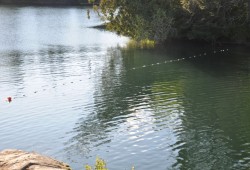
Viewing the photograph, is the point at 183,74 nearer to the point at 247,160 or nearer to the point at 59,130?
the point at 59,130

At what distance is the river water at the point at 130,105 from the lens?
28.1 metres

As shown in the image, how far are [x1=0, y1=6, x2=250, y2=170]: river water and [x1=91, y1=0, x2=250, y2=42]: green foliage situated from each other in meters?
2.80

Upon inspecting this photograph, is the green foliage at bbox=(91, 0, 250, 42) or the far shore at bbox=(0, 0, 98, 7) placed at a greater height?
the far shore at bbox=(0, 0, 98, 7)

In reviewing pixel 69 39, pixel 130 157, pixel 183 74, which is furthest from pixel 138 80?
pixel 69 39

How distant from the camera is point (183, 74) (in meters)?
53.7

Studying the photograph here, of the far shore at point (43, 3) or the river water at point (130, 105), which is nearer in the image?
the river water at point (130, 105)

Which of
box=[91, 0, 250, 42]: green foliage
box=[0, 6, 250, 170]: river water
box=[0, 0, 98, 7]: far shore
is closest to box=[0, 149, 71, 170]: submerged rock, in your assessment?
box=[0, 6, 250, 170]: river water

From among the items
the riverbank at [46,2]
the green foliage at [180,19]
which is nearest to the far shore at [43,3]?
the riverbank at [46,2]

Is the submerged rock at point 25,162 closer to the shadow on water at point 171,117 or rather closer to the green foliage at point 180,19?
the shadow on water at point 171,117

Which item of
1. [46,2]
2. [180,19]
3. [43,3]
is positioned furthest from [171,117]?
[46,2]

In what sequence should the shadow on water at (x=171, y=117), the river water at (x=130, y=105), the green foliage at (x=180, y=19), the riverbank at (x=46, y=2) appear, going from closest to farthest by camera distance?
the shadow on water at (x=171, y=117)
the river water at (x=130, y=105)
the green foliage at (x=180, y=19)
the riverbank at (x=46, y=2)

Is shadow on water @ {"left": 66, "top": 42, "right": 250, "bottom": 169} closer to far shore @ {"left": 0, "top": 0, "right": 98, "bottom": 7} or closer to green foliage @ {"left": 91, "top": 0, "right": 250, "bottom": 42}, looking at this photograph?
green foliage @ {"left": 91, "top": 0, "right": 250, "bottom": 42}

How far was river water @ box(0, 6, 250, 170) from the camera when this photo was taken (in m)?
28.1

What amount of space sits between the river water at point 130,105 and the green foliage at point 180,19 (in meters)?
2.80
